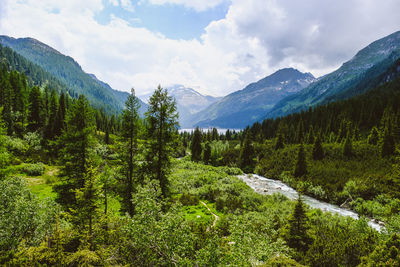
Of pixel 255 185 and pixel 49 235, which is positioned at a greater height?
pixel 49 235

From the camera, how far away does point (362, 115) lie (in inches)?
3140

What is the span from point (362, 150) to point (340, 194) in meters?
23.7

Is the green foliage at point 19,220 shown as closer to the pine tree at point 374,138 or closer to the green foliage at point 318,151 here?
the green foliage at point 318,151

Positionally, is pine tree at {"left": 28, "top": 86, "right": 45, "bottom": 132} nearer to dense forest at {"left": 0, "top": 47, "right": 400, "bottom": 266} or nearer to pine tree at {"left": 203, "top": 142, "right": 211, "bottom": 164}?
dense forest at {"left": 0, "top": 47, "right": 400, "bottom": 266}

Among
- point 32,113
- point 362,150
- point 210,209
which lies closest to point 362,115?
point 362,150

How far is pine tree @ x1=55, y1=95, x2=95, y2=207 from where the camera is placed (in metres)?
17.1

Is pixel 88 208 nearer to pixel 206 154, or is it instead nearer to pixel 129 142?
pixel 129 142

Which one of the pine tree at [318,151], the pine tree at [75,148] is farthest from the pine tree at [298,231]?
the pine tree at [318,151]

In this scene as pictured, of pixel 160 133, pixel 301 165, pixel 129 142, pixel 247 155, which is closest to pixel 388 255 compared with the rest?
pixel 160 133

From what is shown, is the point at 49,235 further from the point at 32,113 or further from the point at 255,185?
the point at 32,113

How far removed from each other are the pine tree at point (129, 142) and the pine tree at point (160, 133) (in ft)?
3.94

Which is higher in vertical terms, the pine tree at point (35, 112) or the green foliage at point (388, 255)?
the pine tree at point (35, 112)

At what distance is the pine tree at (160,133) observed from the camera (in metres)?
17.4

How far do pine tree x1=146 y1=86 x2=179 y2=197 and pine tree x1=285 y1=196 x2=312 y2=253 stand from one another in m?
10.6
